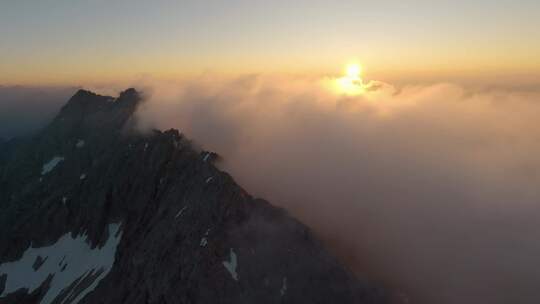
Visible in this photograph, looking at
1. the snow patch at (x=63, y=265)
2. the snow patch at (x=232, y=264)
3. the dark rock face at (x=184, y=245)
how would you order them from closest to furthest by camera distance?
the dark rock face at (x=184, y=245), the snow patch at (x=232, y=264), the snow patch at (x=63, y=265)

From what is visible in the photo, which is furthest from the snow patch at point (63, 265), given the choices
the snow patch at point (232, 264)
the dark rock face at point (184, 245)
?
the snow patch at point (232, 264)

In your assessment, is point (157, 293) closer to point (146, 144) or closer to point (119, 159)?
point (146, 144)

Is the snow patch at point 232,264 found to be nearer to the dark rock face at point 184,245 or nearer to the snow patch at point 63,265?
the dark rock face at point 184,245

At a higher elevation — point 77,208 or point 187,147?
point 187,147

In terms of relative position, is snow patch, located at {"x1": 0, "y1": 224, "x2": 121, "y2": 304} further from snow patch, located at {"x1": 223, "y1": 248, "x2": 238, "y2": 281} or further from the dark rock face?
snow patch, located at {"x1": 223, "y1": 248, "x2": 238, "y2": 281}

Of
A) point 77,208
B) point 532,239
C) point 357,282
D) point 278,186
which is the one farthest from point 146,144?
point 532,239

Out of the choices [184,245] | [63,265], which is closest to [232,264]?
[184,245]
